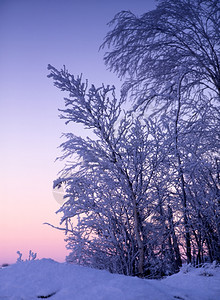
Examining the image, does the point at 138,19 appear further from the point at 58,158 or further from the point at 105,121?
the point at 58,158

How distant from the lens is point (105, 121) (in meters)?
4.88

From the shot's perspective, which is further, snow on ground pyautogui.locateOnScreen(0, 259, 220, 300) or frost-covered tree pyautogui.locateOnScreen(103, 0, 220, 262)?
frost-covered tree pyautogui.locateOnScreen(103, 0, 220, 262)

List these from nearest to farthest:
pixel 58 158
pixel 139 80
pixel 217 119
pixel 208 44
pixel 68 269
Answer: pixel 68 269 → pixel 58 158 → pixel 217 119 → pixel 208 44 → pixel 139 80

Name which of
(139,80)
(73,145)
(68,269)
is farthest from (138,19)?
(68,269)

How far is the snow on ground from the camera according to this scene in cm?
184

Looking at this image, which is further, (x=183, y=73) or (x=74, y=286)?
(x=183, y=73)

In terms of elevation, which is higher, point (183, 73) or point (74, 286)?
point (183, 73)

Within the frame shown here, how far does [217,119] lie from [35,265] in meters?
6.19

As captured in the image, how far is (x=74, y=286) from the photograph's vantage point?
6.35ft

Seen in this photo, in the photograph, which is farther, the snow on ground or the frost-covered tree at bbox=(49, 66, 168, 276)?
→ the frost-covered tree at bbox=(49, 66, 168, 276)

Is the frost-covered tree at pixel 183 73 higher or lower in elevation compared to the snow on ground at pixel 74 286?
higher

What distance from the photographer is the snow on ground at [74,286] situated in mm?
1836

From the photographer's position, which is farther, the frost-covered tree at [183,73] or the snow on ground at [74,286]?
the frost-covered tree at [183,73]

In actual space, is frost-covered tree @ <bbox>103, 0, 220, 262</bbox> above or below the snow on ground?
above
